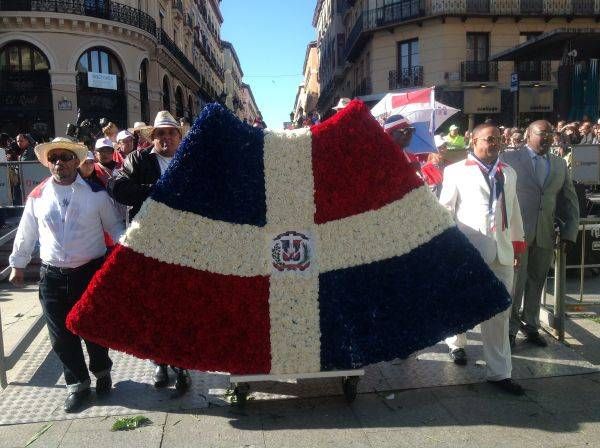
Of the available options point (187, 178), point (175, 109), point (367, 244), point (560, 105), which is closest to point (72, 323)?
point (187, 178)

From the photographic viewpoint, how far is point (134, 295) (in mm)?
3418

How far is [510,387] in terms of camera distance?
152 inches

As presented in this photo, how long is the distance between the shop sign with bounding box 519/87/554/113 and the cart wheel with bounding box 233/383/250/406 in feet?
90.2

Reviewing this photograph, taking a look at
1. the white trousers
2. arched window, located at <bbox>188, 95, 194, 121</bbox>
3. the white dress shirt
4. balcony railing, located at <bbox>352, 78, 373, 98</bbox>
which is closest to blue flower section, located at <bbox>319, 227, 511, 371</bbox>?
the white trousers

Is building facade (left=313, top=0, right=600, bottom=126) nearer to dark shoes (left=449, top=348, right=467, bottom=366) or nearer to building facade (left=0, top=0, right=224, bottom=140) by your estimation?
A: building facade (left=0, top=0, right=224, bottom=140)

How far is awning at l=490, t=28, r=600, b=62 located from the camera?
13.0 m

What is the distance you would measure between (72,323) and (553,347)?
3.93 metres

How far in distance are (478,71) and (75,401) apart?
2791 centimetres

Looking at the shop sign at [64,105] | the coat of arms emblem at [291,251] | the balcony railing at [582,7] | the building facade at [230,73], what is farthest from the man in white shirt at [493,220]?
the building facade at [230,73]

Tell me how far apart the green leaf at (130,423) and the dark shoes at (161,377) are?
20.1 inches

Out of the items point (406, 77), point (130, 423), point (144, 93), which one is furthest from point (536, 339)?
point (144, 93)

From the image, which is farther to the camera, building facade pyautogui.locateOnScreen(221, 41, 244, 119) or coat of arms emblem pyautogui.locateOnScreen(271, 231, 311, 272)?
building facade pyautogui.locateOnScreen(221, 41, 244, 119)

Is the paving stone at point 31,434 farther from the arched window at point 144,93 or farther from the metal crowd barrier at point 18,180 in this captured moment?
the arched window at point 144,93

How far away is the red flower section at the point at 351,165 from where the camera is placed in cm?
347
